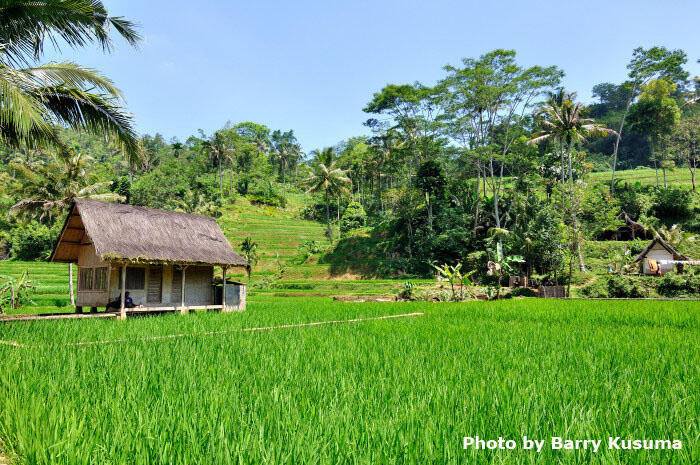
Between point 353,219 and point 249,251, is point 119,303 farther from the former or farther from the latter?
point 353,219

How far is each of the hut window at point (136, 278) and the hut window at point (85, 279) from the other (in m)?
1.46

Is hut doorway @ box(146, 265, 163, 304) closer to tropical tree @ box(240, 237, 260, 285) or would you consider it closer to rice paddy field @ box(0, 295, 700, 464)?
rice paddy field @ box(0, 295, 700, 464)

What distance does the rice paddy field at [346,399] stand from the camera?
5.61 feet

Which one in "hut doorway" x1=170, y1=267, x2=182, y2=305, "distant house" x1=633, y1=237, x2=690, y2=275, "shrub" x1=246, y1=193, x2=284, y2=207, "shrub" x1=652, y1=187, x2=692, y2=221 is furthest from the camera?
"shrub" x1=246, y1=193, x2=284, y2=207

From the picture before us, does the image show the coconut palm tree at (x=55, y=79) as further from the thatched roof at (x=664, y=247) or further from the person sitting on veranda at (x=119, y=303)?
the thatched roof at (x=664, y=247)

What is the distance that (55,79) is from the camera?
740 centimetres

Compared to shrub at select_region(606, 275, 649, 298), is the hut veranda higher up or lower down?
higher up

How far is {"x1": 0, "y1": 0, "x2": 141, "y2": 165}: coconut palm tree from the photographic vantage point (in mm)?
6750

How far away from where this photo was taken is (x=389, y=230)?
33.3 metres

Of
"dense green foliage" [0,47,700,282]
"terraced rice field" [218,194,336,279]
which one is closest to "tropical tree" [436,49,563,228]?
"dense green foliage" [0,47,700,282]

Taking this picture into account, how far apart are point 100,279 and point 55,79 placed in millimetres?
7210

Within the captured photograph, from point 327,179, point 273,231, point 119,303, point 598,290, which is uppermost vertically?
point 327,179

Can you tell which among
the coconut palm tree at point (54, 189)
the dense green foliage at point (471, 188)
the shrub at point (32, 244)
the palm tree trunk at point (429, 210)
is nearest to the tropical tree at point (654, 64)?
the dense green foliage at point (471, 188)

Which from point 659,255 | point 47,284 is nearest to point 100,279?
point 47,284
